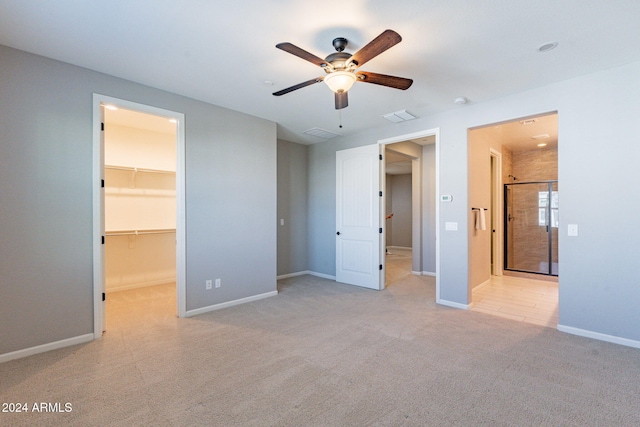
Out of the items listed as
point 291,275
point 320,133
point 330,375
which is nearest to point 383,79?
point 330,375

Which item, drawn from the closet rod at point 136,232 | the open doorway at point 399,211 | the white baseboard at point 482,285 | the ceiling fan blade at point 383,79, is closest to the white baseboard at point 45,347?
the closet rod at point 136,232

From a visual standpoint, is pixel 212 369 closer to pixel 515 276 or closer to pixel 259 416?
pixel 259 416

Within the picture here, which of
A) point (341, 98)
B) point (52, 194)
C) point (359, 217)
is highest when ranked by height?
point (341, 98)

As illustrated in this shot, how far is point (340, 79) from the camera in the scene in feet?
8.01

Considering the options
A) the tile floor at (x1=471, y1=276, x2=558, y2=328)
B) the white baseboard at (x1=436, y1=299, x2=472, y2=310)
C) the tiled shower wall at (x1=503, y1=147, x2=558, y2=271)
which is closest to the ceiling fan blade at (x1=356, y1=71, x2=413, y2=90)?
the white baseboard at (x1=436, y1=299, x2=472, y2=310)

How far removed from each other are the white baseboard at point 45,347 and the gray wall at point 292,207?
3187mm

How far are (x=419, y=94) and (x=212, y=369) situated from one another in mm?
3535

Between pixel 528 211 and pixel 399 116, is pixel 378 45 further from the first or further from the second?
pixel 528 211

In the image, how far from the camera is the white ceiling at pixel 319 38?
2068 millimetres

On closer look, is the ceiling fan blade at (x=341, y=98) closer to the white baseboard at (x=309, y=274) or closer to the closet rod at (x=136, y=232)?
the white baseboard at (x=309, y=274)

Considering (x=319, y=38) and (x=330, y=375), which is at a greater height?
(x=319, y=38)

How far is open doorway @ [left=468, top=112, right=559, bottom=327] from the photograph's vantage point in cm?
434

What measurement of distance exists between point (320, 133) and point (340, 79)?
9.25 feet

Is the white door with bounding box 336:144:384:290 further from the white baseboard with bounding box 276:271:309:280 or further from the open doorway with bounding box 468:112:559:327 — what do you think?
the open doorway with bounding box 468:112:559:327
